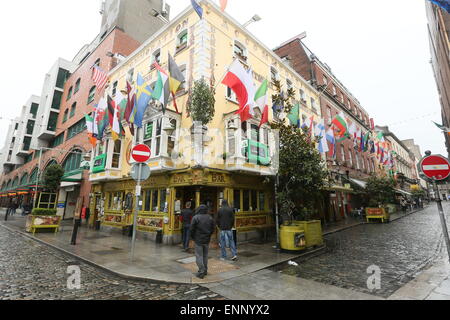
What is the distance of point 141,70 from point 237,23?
760cm

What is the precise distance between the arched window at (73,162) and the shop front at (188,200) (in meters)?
11.5

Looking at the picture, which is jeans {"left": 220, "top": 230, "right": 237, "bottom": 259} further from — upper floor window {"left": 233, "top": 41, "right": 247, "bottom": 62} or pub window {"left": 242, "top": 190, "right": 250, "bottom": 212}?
upper floor window {"left": 233, "top": 41, "right": 247, "bottom": 62}

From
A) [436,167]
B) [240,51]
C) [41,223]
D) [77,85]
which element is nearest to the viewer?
[436,167]

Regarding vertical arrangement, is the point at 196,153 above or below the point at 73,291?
above

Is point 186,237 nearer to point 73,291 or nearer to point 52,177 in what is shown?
point 73,291

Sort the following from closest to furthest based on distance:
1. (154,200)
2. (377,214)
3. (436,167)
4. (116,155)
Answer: (436,167) → (154,200) → (116,155) → (377,214)

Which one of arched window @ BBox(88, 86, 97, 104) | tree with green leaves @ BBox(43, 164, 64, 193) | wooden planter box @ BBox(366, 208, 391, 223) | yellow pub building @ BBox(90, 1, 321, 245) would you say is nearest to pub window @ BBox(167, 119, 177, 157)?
yellow pub building @ BBox(90, 1, 321, 245)

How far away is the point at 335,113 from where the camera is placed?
948 inches

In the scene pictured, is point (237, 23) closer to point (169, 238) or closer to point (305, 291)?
point (169, 238)

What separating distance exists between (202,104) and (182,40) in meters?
6.16

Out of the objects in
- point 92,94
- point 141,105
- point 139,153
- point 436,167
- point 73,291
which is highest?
point 92,94

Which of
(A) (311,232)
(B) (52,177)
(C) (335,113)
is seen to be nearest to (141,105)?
(A) (311,232)
